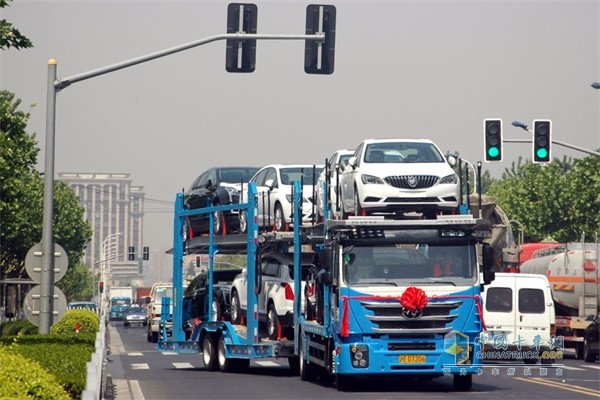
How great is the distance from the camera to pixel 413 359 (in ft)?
65.2

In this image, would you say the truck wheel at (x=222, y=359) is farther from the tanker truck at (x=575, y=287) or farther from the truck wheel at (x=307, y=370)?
the tanker truck at (x=575, y=287)

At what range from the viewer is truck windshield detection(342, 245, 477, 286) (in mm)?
19922

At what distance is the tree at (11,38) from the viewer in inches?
746

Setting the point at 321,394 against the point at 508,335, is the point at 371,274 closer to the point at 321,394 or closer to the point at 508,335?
the point at 321,394

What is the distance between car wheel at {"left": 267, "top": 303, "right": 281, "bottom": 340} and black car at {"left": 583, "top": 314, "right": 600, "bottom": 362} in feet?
43.7

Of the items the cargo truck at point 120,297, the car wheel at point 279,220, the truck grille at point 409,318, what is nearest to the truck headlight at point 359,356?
the truck grille at point 409,318

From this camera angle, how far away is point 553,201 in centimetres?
7494

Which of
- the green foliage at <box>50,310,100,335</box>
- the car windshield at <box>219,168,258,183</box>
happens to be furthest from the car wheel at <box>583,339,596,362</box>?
the green foliage at <box>50,310,100,335</box>

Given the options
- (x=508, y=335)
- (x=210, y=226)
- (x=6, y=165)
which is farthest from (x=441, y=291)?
(x=6, y=165)

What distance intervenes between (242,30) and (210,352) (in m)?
8.09

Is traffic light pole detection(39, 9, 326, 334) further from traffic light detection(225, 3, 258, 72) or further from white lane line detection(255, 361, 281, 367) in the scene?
white lane line detection(255, 361, 281, 367)

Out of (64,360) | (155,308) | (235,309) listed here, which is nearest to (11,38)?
(64,360)

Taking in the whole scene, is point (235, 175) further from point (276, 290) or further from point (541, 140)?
point (541, 140)

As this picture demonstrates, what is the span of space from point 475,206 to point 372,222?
47.8 feet
